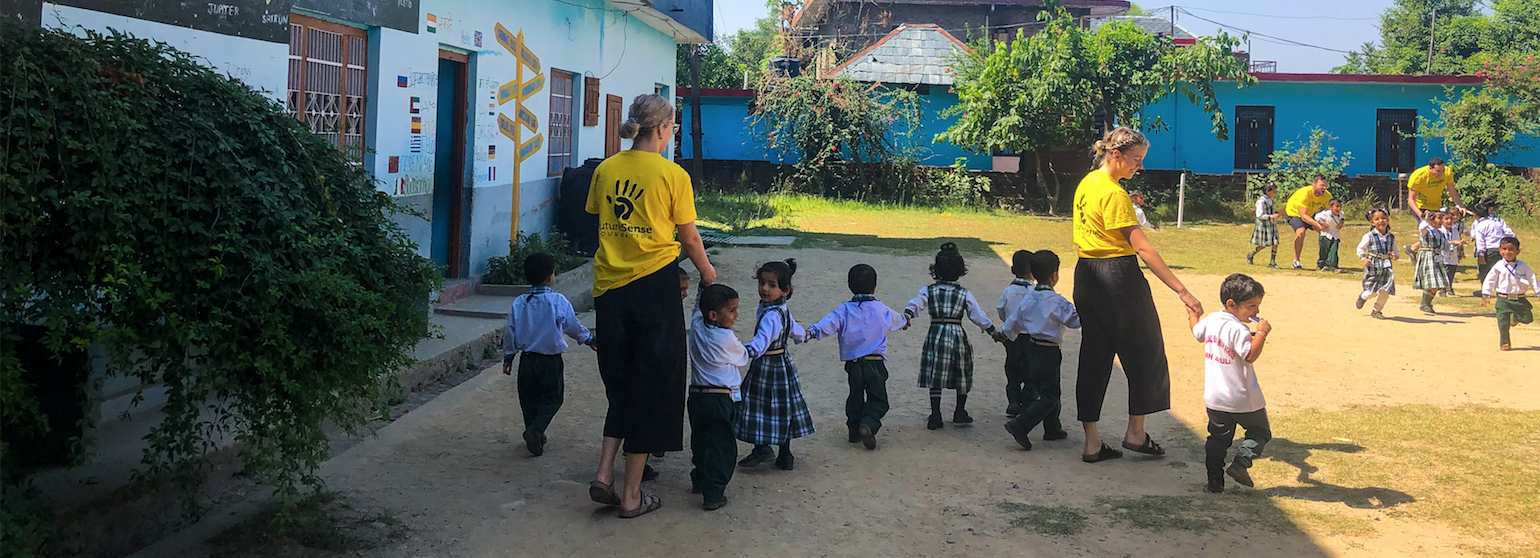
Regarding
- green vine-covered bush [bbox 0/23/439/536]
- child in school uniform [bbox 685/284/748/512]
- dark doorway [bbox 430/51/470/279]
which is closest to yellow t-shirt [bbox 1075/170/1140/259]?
child in school uniform [bbox 685/284/748/512]

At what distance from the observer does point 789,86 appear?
24.4 metres

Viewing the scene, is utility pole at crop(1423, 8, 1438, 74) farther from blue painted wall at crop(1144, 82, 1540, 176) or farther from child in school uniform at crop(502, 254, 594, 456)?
child in school uniform at crop(502, 254, 594, 456)

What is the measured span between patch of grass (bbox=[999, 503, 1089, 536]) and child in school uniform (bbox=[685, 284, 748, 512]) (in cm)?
113

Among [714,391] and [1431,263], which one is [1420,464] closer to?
[714,391]

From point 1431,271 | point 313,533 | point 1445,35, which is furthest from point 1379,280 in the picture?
point 1445,35

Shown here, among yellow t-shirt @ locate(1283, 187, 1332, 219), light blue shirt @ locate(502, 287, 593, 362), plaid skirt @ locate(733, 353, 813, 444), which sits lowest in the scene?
plaid skirt @ locate(733, 353, 813, 444)

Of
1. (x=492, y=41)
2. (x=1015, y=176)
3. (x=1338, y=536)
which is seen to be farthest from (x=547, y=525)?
(x=1015, y=176)

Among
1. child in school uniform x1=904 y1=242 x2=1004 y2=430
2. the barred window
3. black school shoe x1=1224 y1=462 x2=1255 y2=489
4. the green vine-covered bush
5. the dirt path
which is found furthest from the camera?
the barred window

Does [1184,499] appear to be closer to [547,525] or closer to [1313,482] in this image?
[1313,482]

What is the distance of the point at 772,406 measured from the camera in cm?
523

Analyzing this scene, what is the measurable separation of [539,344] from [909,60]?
71.8 feet

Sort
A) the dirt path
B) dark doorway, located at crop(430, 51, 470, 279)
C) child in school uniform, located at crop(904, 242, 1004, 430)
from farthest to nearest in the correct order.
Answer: dark doorway, located at crop(430, 51, 470, 279) < child in school uniform, located at crop(904, 242, 1004, 430) < the dirt path

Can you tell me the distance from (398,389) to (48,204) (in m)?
1.19

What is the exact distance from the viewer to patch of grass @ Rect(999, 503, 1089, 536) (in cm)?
454
